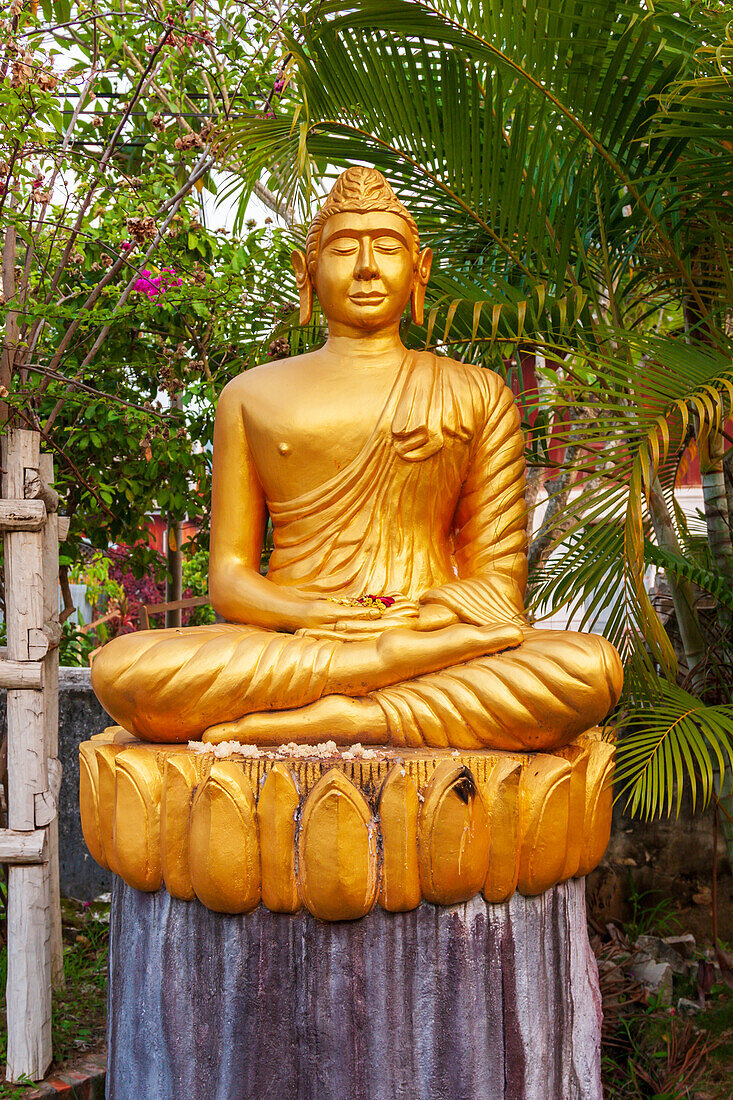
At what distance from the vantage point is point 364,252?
9.98ft

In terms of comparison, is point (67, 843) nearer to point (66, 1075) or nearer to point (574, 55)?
point (66, 1075)

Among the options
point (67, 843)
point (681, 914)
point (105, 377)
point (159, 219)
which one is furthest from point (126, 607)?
point (681, 914)

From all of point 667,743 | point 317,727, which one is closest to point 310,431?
point 317,727

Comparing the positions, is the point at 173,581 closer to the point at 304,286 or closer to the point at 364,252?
the point at 304,286

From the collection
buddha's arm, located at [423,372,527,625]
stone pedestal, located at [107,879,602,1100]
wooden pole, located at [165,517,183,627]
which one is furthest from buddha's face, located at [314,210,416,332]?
wooden pole, located at [165,517,183,627]

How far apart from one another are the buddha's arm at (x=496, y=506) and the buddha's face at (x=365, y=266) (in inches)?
15.3

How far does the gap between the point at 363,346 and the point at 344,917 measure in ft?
5.55

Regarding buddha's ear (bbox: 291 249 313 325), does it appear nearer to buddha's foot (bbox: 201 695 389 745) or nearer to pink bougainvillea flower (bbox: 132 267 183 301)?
pink bougainvillea flower (bbox: 132 267 183 301)

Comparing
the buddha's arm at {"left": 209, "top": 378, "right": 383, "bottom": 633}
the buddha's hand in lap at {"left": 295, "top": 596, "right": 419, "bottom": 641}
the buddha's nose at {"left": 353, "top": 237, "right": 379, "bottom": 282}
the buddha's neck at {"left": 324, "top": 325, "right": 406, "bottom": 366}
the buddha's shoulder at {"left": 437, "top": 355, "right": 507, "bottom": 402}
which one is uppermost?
the buddha's nose at {"left": 353, "top": 237, "right": 379, "bottom": 282}

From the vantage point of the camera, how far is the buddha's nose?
9.95 feet

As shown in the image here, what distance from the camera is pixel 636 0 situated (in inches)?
129

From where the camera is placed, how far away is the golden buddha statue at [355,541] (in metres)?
2.47

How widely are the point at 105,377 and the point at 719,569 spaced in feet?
8.56

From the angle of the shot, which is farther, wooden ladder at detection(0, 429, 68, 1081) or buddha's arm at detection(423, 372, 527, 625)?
wooden ladder at detection(0, 429, 68, 1081)
